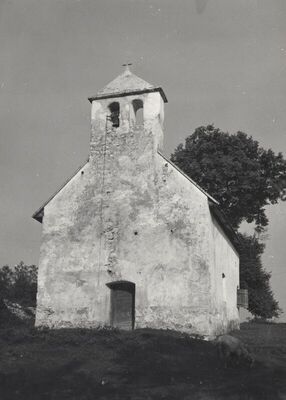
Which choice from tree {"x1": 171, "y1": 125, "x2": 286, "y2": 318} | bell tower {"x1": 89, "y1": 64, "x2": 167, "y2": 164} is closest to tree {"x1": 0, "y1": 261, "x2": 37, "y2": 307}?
tree {"x1": 171, "y1": 125, "x2": 286, "y2": 318}

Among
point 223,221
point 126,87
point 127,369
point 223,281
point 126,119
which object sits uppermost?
point 126,87

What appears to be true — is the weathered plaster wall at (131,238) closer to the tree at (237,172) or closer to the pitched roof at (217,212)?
the pitched roof at (217,212)

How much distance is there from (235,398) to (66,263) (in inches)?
398

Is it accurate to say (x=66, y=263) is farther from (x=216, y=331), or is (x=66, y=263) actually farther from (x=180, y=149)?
(x=180, y=149)

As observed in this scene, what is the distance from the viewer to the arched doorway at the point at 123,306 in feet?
58.1

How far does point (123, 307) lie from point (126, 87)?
29.1ft

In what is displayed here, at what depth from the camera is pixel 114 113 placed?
65.8 ft

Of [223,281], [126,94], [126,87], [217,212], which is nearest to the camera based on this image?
[217,212]

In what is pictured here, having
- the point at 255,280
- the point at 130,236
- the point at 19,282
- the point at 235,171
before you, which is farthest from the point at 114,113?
the point at 19,282

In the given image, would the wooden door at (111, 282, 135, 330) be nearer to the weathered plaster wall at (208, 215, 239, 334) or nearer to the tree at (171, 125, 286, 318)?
the weathered plaster wall at (208, 215, 239, 334)

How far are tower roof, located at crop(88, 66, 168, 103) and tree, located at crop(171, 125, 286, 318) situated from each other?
13.2 metres

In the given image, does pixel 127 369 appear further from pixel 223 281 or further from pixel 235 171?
pixel 235 171

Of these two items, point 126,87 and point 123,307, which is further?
point 126,87

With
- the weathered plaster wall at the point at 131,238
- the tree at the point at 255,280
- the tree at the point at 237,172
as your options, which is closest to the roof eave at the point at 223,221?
the weathered plaster wall at the point at 131,238
